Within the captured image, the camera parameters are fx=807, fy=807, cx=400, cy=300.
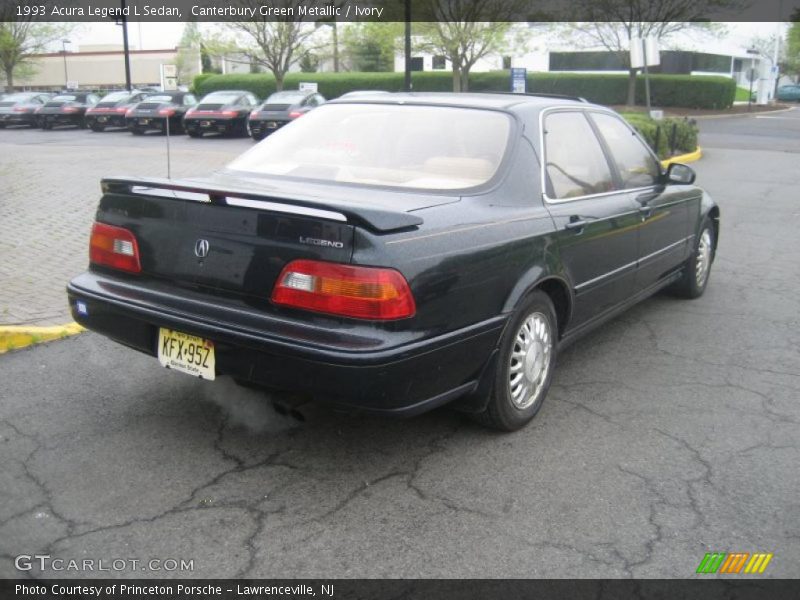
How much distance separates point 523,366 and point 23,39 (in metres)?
52.4

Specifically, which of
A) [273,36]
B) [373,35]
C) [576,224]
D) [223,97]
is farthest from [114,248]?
[373,35]

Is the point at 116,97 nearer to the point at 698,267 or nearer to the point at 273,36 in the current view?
the point at 273,36

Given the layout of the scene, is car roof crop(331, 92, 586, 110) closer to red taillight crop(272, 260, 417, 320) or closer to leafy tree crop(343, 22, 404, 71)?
red taillight crop(272, 260, 417, 320)

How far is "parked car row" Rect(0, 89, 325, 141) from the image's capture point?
2334 centimetres

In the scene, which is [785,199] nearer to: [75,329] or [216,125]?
[75,329]

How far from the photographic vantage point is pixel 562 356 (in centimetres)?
507

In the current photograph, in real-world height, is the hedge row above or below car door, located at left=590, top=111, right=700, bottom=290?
above

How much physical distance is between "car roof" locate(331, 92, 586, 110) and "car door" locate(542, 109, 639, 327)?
11cm

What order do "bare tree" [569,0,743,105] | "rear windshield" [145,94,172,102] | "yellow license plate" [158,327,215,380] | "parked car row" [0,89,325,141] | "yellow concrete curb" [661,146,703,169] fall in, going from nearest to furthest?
"yellow license plate" [158,327,215,380]
"yellow concrete curb" [661,146,703,169]
"parked car row" [0,89,325,141]
"rear windshield" [145,94,172,102]
"bare tree" [569,0,743,105]

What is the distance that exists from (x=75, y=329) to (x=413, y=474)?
9.28 ft

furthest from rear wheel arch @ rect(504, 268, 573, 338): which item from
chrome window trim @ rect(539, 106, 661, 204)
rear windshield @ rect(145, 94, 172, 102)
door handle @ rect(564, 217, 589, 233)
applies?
rear windshield @ rect(145, 94, 172, 102)

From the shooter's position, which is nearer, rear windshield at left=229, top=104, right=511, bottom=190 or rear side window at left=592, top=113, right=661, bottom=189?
rear windshield at left=229, top=104, right=511, bottom=190

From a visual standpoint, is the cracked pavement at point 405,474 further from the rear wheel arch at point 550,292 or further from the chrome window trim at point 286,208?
the chrome window trim at point 286,208

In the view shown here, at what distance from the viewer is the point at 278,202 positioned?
3221mm
